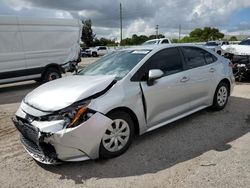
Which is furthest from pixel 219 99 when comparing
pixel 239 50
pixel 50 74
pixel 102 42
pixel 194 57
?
pixel 102 42

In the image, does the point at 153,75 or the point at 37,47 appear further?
the point at 37,47

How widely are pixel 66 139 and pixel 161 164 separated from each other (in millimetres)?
1292

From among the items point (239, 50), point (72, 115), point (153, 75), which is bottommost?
point (72, 115)

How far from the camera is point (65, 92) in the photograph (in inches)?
151

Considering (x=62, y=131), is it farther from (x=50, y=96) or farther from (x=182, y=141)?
(x=182, y=141)

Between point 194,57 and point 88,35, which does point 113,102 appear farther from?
point 88,35

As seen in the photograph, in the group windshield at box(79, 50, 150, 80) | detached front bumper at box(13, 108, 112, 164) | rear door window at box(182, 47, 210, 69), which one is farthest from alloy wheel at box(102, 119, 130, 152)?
rear door window at box(182, 47, 210, 69)

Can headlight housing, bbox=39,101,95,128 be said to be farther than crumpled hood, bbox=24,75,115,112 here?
No

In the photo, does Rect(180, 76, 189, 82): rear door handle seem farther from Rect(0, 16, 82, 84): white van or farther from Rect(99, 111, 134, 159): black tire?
Rect(0, 16, 82, 84): white van

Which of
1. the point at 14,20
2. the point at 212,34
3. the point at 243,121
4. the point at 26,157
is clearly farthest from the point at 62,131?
the point at 212,34

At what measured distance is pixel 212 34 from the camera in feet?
221

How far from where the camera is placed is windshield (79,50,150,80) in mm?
4434

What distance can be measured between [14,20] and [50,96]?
7435mm

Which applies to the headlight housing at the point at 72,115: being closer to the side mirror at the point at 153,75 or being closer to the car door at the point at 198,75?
the side mirror at the point at 153,75
